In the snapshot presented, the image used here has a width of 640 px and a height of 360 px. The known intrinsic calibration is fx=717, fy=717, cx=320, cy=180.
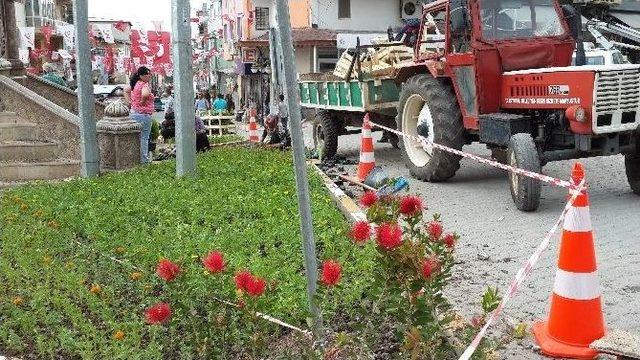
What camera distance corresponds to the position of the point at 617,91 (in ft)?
24.1

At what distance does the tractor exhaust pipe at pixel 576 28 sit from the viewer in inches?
342

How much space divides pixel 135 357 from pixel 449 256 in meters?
1.60

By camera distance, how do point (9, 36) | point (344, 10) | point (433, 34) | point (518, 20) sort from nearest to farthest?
point (518, 20)
point (433, 34)
point (9, 36)
point (344, 10)

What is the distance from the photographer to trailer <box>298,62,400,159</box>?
11570 millimetres

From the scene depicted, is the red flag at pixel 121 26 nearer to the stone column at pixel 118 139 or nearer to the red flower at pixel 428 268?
the stone column at pixel 118 139

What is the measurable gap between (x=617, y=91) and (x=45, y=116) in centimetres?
914

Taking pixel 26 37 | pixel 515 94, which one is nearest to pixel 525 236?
→ pixel 515 94

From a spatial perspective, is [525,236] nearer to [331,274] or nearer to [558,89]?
[558,89]

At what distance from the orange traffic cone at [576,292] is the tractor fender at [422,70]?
220 inches

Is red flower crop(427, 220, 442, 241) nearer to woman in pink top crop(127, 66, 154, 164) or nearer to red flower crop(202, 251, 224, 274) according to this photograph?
red flower crop(202, 251, 224, 274)

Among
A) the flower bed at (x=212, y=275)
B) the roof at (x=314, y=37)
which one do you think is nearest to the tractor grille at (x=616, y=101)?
the flower bed at (x=212, y=275)

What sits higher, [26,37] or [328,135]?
[26,37]

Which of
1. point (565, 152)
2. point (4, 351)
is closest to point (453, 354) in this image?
point (4, 351)

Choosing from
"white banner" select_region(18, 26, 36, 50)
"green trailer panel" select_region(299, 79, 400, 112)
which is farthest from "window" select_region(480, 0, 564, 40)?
"white banner" select_region(18, 26, 36, 50)
